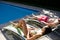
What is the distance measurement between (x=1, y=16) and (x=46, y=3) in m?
3.31

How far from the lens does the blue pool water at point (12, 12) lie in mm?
7637

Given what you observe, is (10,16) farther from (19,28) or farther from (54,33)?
(54,33)

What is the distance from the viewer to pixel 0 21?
7.23m

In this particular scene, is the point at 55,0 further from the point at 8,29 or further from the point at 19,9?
the point at 8,29

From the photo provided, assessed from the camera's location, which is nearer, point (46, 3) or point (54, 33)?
point (54, 33)

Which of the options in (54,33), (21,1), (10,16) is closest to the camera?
(54,33)

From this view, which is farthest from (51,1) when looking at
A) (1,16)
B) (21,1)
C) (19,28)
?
(19,28)

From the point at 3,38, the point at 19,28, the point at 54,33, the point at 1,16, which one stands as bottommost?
the point at 1,16

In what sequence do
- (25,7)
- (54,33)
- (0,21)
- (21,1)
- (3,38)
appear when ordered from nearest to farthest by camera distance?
1. (54,33)
2. (3,38)
3. (0,21)
4. (25,7)
5. (21,1)

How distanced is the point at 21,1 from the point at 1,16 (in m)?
3.27

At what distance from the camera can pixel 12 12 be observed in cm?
859

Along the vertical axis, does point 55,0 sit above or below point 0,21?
above

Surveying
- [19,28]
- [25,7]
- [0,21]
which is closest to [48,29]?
[19,28]

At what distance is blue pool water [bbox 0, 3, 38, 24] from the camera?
7637 mm
